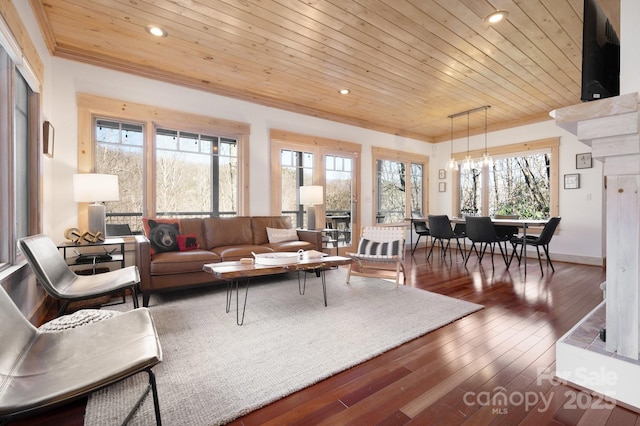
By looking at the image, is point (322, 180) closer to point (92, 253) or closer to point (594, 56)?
point (92, 253)

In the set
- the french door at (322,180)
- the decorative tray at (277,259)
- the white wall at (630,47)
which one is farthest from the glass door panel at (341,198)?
the white wall at (630,47)

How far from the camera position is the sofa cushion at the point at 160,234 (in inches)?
133

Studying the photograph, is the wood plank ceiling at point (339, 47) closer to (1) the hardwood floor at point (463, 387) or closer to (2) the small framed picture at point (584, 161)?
(2) the small framed picture at point (584, 161)

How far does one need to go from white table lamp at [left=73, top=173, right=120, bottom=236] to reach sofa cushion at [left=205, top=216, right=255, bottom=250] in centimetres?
109

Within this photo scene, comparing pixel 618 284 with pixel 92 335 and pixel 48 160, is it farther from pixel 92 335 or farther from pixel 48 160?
pixel 48 160

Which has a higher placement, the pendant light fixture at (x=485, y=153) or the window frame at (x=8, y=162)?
the pendant light fixture at (x=485, y=153)

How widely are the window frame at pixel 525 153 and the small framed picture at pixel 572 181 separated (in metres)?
0.12

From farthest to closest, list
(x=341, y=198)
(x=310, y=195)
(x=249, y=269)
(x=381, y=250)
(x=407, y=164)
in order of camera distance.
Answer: (x=407, y=164) → (x=341, y=198) → (x=310, y=195) → (x=381, y=250) → (x=249, y=269)

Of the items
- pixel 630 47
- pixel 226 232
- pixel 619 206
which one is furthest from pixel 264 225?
pixel 630 47

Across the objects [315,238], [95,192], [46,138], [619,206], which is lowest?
[315,238]

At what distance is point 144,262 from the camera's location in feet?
9.63

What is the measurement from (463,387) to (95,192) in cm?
356

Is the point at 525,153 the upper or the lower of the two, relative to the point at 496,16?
lower

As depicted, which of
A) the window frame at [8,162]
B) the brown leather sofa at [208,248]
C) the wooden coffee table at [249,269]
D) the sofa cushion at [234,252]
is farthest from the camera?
the sofa cushion at [234,252]
